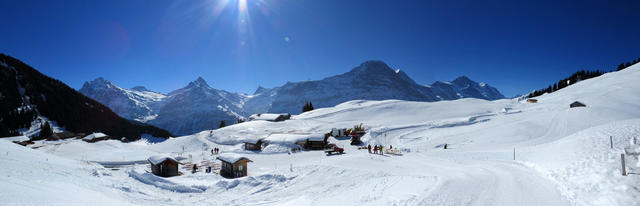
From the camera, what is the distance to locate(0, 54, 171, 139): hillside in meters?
82.6

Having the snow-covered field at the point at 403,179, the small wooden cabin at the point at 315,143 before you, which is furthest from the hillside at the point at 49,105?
the small wooden cabin at the point at 315,143

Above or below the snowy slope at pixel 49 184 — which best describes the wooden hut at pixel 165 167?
below

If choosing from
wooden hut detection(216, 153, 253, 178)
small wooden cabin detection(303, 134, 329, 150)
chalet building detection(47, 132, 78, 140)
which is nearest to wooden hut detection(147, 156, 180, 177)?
wooden hut detection(216, 153, 253, 178)

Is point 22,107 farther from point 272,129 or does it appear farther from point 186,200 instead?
point 186,200

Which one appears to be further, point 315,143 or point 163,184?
point 315,143

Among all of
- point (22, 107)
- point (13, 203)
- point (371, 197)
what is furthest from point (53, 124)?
point (371, 197)

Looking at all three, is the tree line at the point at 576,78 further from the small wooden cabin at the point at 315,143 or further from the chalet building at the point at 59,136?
the chalet building at the point at 59,136

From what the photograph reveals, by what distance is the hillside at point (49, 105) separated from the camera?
82625 mm

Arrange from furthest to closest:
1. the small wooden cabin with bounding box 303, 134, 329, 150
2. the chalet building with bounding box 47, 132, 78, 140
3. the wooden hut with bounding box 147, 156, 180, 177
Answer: the chalet building with bounding box 47, 132, 78, 140, the small wooden cabin with bounding box 303, 134, 329, 150, the wooden hut with bounding box 147, 156, 180, 177

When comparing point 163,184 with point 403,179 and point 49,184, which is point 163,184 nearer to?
point 49,184

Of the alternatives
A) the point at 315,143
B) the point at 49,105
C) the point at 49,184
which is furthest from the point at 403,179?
the point at 49,105

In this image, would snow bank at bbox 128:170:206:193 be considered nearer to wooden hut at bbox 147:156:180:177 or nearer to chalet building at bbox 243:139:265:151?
wooden hut at bbox 147:156:180:177

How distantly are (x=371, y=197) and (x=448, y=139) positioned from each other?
3400 centimetres

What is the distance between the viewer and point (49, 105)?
95.1 metres
